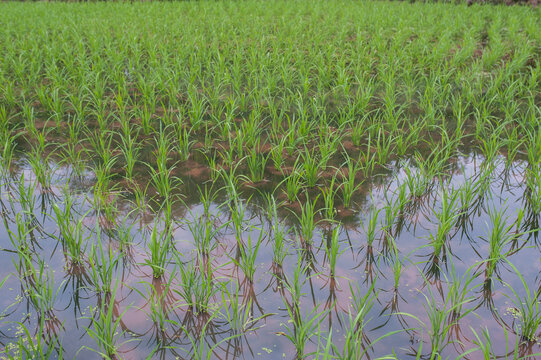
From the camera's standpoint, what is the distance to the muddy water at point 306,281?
231 centimetres

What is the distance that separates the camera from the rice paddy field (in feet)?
7.64

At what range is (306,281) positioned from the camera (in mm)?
2764

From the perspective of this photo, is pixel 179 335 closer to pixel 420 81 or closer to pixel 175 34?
pixel 420 81

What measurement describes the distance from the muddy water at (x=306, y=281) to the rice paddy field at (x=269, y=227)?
0.01 meters

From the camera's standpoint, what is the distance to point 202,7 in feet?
34.0

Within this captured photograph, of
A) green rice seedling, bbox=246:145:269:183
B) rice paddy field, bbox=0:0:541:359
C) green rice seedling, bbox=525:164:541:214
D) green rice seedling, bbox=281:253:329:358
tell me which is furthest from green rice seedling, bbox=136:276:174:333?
green rice seedling, bbox=525:164:541:214

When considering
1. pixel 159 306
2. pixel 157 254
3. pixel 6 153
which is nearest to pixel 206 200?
pixel 157 254

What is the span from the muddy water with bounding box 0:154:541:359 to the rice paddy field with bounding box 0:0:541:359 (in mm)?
11

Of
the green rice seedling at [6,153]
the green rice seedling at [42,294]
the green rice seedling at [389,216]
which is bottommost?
the green rice seedling at [42,294]

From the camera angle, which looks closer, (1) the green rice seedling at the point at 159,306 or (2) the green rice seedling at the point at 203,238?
(1) the green rice seedling at the point at 159,306

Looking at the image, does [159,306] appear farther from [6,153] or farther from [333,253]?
[6,153]

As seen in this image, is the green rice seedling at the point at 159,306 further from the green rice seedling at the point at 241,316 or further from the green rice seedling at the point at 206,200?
the green rice seedling at the point at 206,200

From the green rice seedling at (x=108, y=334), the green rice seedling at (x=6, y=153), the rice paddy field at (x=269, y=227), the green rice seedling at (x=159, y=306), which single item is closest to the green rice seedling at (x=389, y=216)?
the rice paddy field at (x=269, y=227)

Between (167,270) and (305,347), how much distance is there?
0.91 metres
